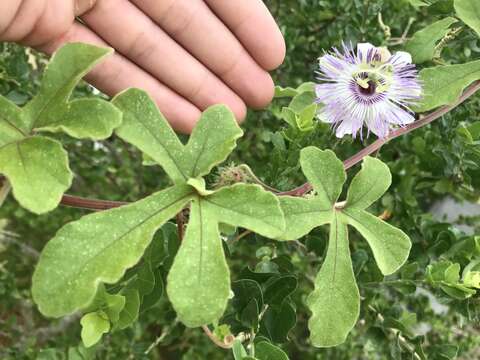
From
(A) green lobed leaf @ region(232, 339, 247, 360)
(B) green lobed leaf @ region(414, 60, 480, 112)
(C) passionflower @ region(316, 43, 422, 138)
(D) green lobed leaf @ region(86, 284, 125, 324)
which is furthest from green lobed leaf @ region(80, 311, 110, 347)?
(B) green lobed leaf @ region(414, 60, 480, 112)

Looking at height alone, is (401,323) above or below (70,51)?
below

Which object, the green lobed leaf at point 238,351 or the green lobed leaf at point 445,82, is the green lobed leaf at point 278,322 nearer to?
the green lobed leaf at point 238,351

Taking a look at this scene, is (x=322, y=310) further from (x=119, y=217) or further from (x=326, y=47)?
(x=326, y=47)

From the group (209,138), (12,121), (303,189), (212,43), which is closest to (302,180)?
(212,43)

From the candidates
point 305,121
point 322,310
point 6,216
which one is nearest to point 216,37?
point 305,121

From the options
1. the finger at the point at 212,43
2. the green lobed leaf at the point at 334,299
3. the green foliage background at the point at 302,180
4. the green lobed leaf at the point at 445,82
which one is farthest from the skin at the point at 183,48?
the green lobed leaf at the point at 334,299

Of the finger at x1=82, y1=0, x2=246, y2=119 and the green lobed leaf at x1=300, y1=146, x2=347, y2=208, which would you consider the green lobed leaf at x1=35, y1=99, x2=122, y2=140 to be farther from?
the finger at x1=82, y1=0, x2=246, y2=119

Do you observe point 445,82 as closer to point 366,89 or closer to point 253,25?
point 366,89
